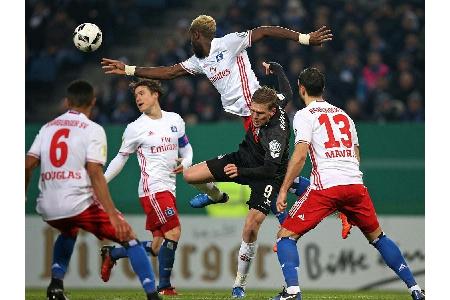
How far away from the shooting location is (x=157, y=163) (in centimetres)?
1095

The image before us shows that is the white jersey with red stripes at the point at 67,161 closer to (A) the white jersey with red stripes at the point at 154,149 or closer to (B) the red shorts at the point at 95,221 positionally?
(B) the red shorts at the point at 95,221

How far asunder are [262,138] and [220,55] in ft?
3.32

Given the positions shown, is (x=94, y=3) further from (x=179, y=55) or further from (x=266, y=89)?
(x=266, y=89)

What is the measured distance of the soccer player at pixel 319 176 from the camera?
342 inches

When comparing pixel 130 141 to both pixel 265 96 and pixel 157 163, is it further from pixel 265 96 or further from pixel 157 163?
pixel 265 96

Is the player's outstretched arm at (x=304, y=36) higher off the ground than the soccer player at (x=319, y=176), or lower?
higher

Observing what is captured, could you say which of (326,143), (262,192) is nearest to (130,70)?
(262,192)

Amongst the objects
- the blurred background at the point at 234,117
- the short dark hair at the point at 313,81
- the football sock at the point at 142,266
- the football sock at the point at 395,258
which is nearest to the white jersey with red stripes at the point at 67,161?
the football sock at the point at 142,266

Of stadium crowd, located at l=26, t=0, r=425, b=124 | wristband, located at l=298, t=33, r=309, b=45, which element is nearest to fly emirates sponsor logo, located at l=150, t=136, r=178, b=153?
wristband, located at l=298, t=33, r=309, b=45

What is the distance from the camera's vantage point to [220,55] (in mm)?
10414

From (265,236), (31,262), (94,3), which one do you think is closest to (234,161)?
(265,236)

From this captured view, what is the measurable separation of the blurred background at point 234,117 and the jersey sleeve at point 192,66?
3815mm

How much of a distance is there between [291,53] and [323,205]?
27.6 ft

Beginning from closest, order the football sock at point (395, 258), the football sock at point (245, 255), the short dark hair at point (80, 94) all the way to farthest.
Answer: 1. the short dark hair at point (80, 94)
2. the football sock at point (395, 258)
3. the football sock at point (245, 255)
